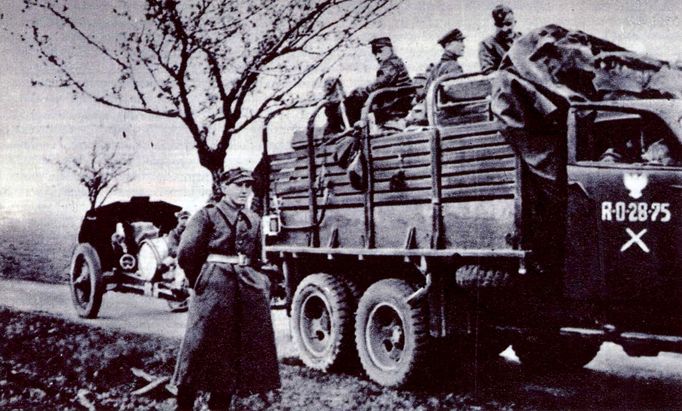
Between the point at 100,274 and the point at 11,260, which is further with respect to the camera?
the point at 11,260

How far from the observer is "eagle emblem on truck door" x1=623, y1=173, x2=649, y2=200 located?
5.55 metres

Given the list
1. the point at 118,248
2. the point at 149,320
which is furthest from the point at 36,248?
the point at 149,320


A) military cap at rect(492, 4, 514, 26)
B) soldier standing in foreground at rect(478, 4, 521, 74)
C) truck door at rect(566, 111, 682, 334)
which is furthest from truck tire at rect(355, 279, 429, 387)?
military cap at rect(492, 4, 514, 26)

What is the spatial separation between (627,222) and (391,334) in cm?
255

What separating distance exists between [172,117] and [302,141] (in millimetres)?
6589

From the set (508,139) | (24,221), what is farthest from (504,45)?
(24,221)

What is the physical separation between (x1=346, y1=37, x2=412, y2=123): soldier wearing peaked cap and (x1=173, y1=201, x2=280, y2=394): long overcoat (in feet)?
9.42

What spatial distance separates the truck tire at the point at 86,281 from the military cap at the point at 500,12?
6.29 m

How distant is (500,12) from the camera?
8258 mm

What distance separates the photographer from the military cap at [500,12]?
27.0 feet

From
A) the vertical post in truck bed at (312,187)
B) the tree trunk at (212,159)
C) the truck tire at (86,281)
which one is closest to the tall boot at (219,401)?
the vertical post in truck bed at (312,187)

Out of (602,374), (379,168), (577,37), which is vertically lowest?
(602,374)

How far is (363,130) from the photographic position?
7512 millimetres

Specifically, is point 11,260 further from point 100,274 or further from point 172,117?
point 100,274
